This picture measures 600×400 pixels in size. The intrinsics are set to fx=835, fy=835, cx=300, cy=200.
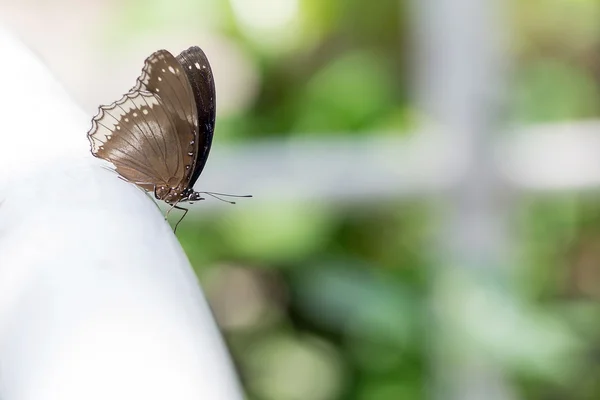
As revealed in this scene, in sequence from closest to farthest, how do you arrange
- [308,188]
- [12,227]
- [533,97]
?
[12,227] → [308,188] → [533,97]

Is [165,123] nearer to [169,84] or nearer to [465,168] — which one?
[169,84]

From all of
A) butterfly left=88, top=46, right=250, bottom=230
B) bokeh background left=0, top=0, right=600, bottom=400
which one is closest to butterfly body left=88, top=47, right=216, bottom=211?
butterfly left=88, top=46, right=250, bottom=230

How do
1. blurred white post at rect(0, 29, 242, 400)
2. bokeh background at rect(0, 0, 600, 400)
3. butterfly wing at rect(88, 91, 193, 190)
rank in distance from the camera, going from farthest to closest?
1. bokeh background at rect(0, 0, 600, 400)
2. butterfly wing at rect(88, 91, 193, 190)
3. blurred white post at rect(0, 29, 242, 400)

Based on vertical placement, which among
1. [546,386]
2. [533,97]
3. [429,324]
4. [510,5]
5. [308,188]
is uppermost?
[510,5]

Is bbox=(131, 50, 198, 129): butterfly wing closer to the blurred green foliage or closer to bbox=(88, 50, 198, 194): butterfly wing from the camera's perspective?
bbox=(88, 50, 198, 194): butterfly wing

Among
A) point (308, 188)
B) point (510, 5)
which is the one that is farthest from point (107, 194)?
point (510, 5)

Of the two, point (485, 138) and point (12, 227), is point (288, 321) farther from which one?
point (12, 227)

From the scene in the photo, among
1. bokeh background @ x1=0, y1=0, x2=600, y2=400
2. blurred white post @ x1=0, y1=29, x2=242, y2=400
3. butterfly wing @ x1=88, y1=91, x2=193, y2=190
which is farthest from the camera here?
bokeh background @ x1=0, y1=0, x2=600, y2=400

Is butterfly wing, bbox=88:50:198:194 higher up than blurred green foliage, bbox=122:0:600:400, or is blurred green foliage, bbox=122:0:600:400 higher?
butterfly wing, bbox=88:50:198:194

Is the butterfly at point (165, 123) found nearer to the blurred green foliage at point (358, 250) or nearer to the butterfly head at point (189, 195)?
the butterfly head at point (189, 195)
